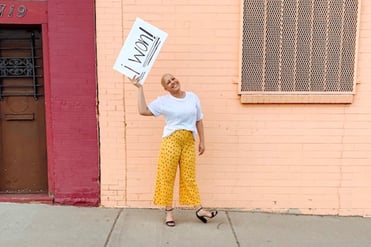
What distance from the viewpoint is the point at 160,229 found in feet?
13.1

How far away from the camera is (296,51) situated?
14.3ft

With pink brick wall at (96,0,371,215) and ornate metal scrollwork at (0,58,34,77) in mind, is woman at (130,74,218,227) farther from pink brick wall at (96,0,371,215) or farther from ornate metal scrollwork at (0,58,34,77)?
ornate metal scrollwork at (0,58,34,77)

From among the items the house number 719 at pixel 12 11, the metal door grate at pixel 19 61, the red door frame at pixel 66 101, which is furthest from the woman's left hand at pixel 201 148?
the house number 719 at pixel 12 11

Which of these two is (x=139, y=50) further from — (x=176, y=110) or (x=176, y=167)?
(x=176, y=167)

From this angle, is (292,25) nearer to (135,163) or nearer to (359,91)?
(359,91)

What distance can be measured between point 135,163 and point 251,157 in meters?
1.34

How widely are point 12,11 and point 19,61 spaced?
0.56 m

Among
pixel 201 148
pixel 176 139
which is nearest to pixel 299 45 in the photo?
pixel 201 148

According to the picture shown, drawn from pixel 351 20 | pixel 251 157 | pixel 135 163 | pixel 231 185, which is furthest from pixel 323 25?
pixel 135 163

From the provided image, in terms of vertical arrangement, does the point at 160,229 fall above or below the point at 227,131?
below

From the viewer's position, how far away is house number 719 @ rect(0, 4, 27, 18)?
426 cm

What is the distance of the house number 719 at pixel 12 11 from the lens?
4.26m

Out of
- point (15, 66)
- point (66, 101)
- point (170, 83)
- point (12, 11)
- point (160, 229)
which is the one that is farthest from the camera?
point (15, 66)

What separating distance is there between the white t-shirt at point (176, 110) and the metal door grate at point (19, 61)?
162 cm
